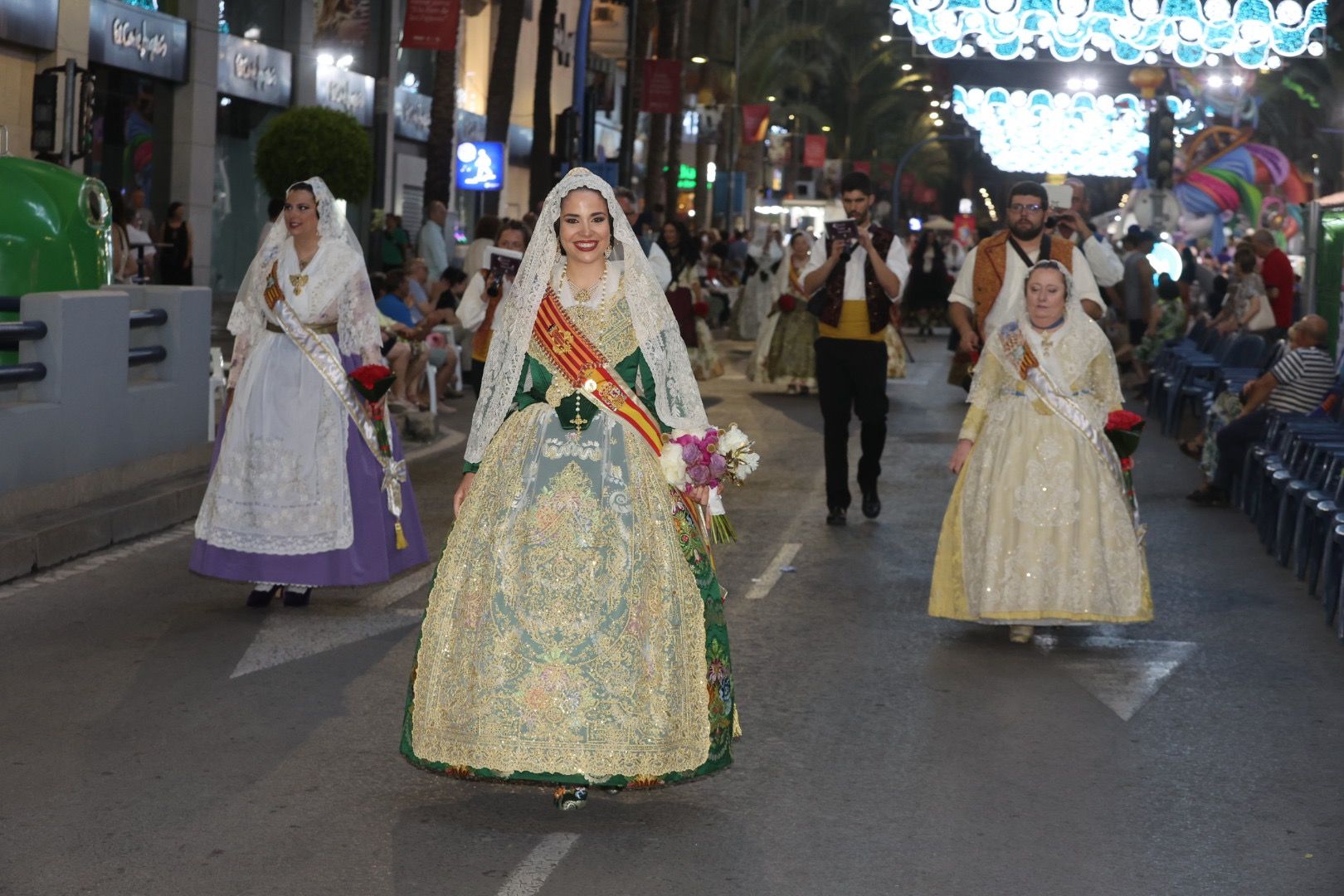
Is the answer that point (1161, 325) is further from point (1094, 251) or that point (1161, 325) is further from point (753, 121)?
point (753, 121)

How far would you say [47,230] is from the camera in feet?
39.8

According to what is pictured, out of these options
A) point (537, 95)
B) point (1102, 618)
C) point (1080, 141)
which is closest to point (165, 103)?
point (537, 95)

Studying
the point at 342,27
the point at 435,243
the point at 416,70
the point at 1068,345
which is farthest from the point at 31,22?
the point at 1068,345

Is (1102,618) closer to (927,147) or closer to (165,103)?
(165,103)

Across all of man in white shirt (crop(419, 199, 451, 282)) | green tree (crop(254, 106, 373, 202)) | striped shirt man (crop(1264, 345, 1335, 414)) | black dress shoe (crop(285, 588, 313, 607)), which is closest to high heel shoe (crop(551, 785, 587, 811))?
black dress shoe (crop(285, 588, 313, 607))

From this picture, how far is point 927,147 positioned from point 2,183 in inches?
4026

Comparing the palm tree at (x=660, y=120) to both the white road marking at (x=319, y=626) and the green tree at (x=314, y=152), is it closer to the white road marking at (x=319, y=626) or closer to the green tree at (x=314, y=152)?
the green tree at (x=314, y=152)

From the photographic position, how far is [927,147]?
11144 centimetres

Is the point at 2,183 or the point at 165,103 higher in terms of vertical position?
the point at 165,103

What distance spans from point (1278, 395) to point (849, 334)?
305 centimetres

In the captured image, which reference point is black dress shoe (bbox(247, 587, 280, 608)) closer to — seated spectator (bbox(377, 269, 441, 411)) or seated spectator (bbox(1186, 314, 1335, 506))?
seated spectator (bbox(1186, 314, 1335, 506))

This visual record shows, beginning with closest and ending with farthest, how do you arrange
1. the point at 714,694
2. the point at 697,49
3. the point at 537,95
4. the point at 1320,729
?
the point at 714,694 → the point at 1320,729 → the point at 537,95 → the point at 697,49

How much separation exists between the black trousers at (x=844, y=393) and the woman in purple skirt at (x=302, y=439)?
3.79 metres

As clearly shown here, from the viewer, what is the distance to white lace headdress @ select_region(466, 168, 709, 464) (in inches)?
243
